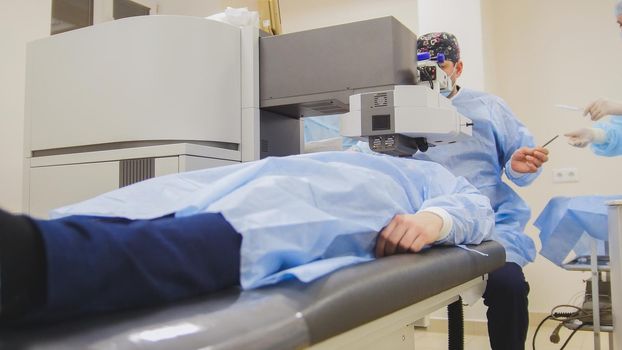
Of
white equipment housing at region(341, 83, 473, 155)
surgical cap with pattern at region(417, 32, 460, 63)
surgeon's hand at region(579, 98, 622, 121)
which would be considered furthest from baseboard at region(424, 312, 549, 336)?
white equipment housing at region(341, 83, 473, 155)

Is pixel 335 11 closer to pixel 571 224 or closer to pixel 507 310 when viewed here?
pixel 571 224

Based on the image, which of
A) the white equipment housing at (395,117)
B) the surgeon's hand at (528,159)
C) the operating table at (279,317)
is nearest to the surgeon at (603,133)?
the surgeon's hand at (528,159)

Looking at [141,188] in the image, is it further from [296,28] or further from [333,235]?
[296,28]

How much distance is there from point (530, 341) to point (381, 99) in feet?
7.18

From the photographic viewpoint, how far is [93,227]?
0.54 meters

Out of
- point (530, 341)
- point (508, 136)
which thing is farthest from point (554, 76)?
point (530, 341)

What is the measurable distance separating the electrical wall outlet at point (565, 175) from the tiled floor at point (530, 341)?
35.7 inches

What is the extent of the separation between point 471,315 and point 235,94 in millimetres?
2115

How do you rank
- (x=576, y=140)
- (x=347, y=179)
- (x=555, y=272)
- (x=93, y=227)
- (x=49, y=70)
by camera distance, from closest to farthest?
1. (x=93, y=227)
2. (x=347, y=179)
3. (x=49, y=70)
4. (x=576, y=140)
5. (x=555, y=272)

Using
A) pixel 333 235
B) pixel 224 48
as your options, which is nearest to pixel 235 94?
pixel 224 48

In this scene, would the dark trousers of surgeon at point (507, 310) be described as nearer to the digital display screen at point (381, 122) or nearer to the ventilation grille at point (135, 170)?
the digital display screen at point (381, 122)

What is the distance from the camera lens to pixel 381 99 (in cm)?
134

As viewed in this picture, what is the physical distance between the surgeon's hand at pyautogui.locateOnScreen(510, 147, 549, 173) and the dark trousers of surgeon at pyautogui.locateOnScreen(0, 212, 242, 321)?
4.81ft

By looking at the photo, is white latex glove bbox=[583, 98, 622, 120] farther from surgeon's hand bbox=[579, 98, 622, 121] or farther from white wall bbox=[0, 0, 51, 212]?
white wall bbox=[0, 0, 51, 212]
